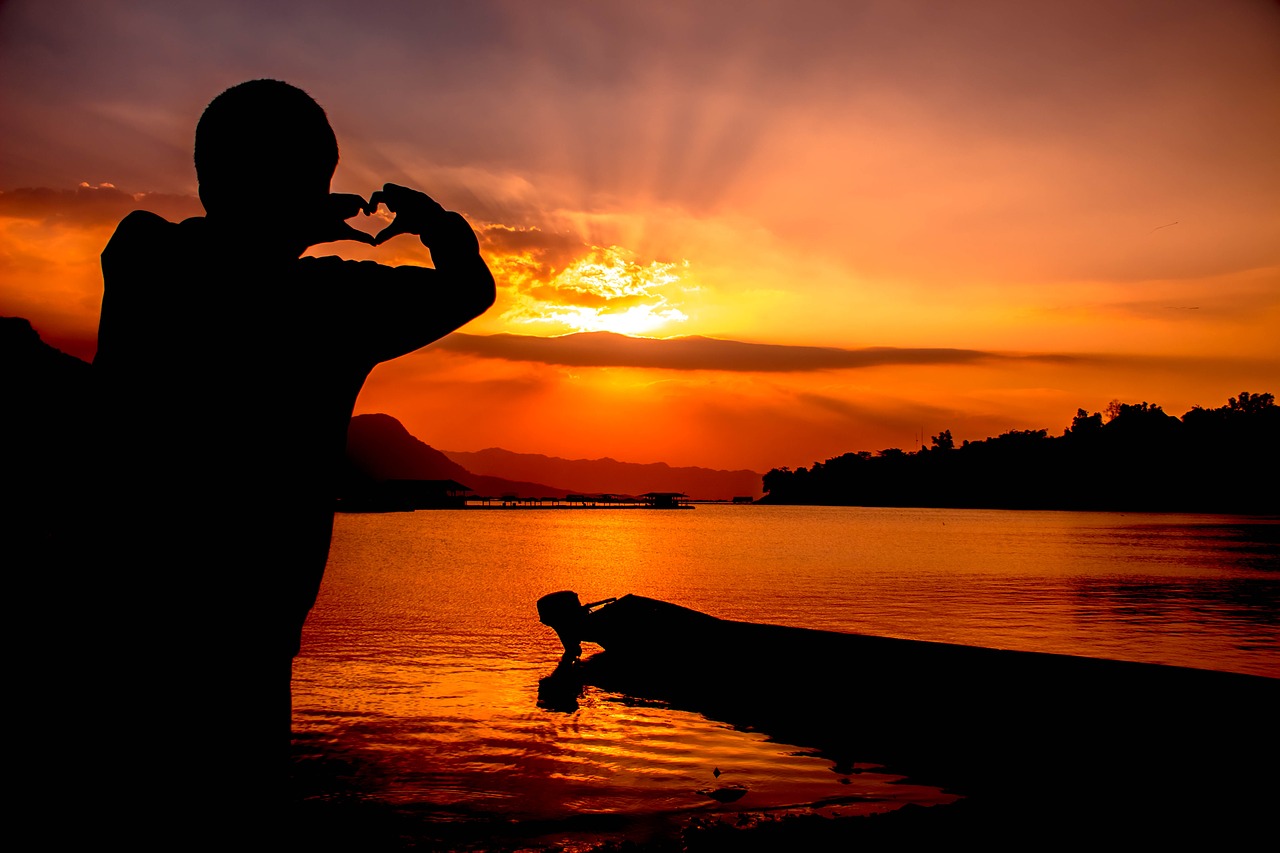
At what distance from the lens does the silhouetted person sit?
158 centimetres

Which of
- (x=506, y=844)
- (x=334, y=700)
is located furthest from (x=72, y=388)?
(x=334, y=700)

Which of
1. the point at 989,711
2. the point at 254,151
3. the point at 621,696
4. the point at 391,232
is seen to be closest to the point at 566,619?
the point at 621,696

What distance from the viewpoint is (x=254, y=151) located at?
5.92 ft

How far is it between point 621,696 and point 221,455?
43.6 ft

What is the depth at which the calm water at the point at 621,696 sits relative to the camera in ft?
30.1

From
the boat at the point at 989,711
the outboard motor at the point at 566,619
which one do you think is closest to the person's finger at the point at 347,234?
the boat at the point at 989,711

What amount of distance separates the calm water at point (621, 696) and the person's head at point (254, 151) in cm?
742

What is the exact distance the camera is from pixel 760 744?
1109cm

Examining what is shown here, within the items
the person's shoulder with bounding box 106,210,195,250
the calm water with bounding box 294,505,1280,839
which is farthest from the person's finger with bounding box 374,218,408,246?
the calm water with bounding box 294,505,1280,839

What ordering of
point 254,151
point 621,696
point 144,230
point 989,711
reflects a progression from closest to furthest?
point 144,230
point 254,151
point 989,711
point 621,696

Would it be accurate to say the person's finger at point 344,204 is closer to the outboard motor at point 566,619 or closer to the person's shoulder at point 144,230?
the person's shoulder at point 144,230

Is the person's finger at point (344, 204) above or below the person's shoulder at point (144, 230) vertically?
above

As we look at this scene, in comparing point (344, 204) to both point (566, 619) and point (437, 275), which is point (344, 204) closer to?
point (437, 275)

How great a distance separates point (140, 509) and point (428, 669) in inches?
622
